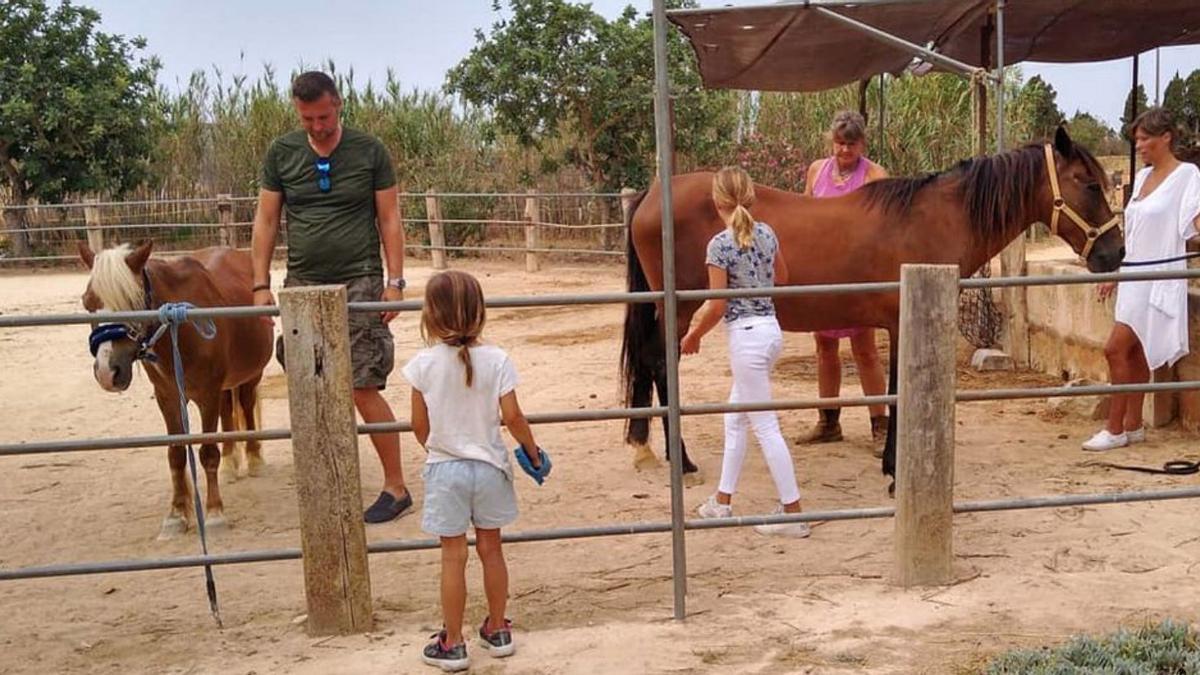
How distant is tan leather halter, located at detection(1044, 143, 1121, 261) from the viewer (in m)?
4.88

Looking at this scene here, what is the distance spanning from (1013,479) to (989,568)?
128 cm

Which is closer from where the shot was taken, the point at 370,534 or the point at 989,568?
the point at 989,568

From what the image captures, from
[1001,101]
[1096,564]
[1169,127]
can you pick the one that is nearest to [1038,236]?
[1001,101]

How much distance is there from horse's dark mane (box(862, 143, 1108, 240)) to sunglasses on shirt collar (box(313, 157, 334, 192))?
245 centimetres

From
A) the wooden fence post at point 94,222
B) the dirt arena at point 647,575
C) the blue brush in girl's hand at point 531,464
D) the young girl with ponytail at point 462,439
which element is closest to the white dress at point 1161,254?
the dirt arena at point 647,575

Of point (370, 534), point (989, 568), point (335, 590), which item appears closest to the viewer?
point (335, 590)

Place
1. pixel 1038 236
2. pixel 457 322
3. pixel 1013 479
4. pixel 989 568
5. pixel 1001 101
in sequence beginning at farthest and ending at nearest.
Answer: pixel 1038 236 → pixel 1001 101 → pixel 1013 479 → pixel 989 568 → pixel 457 322

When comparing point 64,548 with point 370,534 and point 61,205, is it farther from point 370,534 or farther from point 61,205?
point 61,205

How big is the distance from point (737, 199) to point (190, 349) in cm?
229

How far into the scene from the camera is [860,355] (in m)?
5.16

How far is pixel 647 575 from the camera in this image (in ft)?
12.0

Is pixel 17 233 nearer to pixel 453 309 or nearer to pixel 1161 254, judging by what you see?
pixel 453 309

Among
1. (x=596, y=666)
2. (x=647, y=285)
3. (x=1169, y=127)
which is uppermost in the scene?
(x=1169, y=127)

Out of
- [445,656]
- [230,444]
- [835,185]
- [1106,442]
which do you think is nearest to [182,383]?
[445,656]
